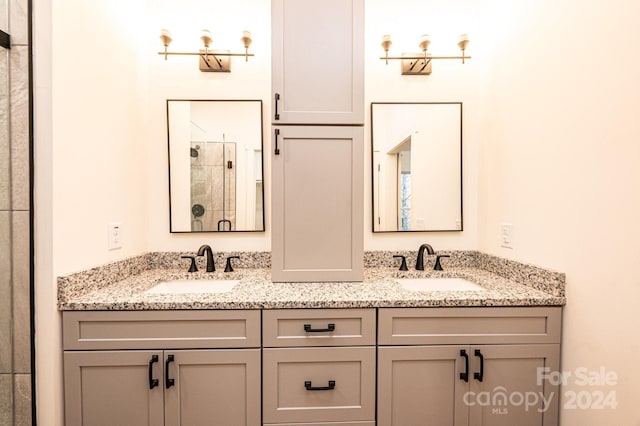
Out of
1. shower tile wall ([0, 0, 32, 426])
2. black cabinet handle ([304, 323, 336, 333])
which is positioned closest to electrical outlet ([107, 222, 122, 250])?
shower tile wall ([0, 0, 32, 426])

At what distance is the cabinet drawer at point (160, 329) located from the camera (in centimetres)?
116

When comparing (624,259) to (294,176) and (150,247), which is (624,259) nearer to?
(294,176)

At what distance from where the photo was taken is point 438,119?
181 cm

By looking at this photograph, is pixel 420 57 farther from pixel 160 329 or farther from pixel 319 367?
pixel 160 329

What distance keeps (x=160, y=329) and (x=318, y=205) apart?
0.86 metres

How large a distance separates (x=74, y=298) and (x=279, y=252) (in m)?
0.84

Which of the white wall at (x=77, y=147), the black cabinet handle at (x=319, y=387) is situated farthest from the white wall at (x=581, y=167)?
the white wall at (x=77, y=147)

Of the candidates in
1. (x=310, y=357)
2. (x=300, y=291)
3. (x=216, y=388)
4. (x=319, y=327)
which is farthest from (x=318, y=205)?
(x=216, y=388)

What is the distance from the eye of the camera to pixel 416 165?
1.79 metres

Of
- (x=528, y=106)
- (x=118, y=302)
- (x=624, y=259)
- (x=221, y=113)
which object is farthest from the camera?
(x=221, y=113)

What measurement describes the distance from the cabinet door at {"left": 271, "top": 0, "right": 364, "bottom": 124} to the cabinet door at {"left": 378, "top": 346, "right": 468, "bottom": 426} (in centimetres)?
109

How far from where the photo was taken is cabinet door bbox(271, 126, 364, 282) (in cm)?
145

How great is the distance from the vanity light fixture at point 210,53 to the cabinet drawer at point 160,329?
1380 mm

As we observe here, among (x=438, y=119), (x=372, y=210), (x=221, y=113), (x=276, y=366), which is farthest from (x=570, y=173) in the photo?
(x=221, y=113)
